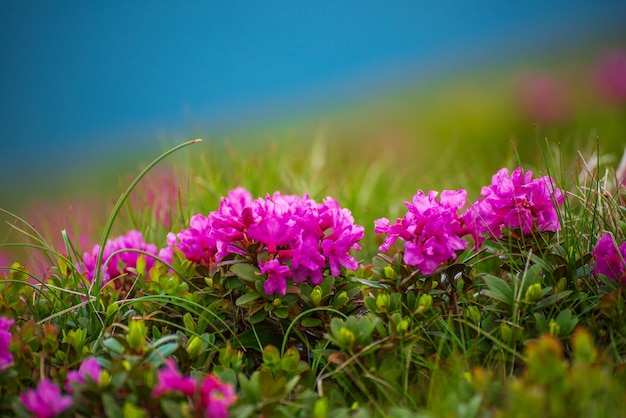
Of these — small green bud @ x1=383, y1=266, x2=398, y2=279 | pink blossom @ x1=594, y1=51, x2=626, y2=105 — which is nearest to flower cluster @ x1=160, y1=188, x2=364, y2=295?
small green bud @ x1=383, y1=266, x2=398, y2=279

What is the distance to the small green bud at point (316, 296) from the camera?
6.44 feet

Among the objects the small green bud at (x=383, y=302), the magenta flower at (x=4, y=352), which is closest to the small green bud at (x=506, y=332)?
the small green bud at (x=383, y=302)


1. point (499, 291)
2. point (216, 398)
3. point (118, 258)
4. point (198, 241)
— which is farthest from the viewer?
point (118, 258)

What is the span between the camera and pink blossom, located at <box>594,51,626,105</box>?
19.9 ft

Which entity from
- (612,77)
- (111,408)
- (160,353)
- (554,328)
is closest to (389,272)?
(554,328)

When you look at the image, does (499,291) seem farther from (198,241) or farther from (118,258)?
(118,258)

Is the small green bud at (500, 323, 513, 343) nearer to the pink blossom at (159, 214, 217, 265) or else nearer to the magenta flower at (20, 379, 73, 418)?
the pink blossom at (159, 214, 217, 265)

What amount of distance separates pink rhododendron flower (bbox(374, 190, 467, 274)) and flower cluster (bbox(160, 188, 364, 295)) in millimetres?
138

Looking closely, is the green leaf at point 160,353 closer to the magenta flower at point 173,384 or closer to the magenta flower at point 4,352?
the magenta flower at point 173,384

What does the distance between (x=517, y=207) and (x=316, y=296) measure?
0.67m

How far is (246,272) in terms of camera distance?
1910mm

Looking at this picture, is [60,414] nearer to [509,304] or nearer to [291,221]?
[291,221]

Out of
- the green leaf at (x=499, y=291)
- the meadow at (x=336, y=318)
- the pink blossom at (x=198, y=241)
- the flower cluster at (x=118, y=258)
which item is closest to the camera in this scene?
the meadow at (x=336, y=318)

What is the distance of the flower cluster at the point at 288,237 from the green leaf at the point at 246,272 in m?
0.03
